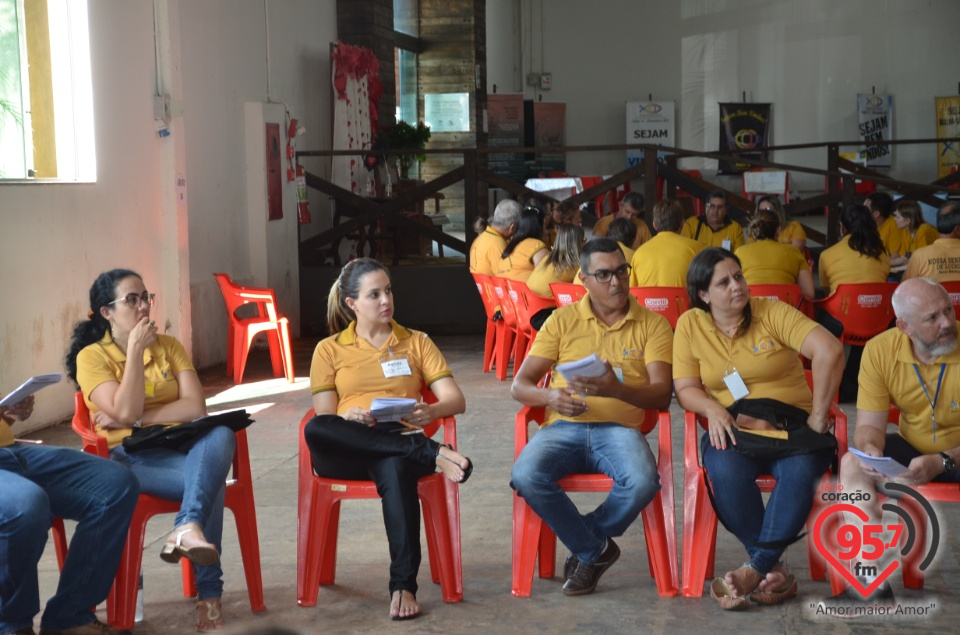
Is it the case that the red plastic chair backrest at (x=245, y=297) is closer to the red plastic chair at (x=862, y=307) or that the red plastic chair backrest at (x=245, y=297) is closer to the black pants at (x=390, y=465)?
the red plastic chair at (x=862, y=307)

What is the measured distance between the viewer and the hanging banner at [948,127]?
674 inches

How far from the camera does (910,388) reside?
128 inches

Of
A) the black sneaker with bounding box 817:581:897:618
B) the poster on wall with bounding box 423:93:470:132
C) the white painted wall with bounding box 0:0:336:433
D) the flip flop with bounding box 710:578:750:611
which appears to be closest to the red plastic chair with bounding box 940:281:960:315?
the black sneaker with bounding box 817:581:897:618

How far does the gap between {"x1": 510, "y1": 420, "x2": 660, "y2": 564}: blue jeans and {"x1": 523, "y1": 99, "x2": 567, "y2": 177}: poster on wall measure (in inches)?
546

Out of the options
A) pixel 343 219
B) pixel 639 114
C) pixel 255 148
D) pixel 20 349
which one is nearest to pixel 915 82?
pixel 639 114

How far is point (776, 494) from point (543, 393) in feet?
2.54

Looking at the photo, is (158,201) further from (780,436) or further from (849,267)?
(780,436)

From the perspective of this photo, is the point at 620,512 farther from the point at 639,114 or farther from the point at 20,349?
the point at 639,114

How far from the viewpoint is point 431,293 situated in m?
9.71

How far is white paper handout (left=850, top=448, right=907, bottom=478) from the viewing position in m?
3.06

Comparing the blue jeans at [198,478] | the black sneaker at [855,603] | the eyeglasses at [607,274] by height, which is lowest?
the black sneaker at [855,603]

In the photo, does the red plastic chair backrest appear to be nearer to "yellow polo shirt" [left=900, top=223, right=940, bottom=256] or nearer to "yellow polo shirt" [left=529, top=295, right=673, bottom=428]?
"yellow polo shirt" [left=529, top=295, right=673, bottom=428]

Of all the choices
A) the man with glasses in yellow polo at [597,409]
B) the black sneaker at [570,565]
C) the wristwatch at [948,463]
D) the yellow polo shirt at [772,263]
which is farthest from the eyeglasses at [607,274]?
the yellow polo shirt at [772,263]

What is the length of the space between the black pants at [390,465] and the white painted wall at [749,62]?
14.2 m
